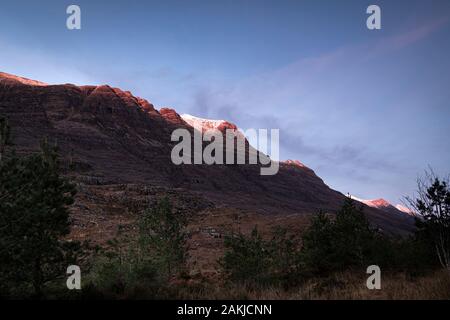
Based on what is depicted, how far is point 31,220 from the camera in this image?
44.0 ft

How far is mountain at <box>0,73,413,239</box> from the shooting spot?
7350 centimetres

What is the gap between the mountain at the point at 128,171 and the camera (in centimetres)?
7350

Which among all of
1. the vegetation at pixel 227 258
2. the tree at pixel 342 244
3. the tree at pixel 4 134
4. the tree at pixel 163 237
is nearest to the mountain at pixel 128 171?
the tree at pixel 163 237

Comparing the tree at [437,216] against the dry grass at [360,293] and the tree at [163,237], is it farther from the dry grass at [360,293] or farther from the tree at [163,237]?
the tree at [163,237]

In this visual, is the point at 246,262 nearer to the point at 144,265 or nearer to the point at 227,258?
the point at 227,258

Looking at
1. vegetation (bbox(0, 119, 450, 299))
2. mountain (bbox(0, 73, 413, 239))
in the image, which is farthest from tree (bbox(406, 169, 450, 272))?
mountain (bbox(0, 73, 413, 239))

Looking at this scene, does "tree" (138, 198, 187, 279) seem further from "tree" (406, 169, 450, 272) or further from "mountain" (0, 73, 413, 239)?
"mountain" (0, 73, 413, 239)

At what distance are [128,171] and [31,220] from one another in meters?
94.0

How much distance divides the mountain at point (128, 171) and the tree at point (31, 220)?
38059 millimetres

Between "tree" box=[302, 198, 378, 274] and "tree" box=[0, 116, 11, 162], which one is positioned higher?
"tree" box=[0, 116, 11, 162]

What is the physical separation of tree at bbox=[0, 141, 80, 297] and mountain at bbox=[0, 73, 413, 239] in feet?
125

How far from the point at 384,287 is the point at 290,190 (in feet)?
486
